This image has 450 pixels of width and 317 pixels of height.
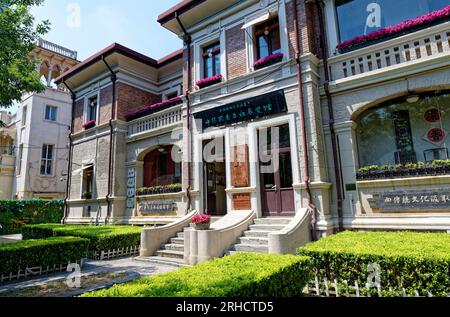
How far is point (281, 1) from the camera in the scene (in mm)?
10414

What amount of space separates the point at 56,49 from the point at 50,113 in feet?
19.2

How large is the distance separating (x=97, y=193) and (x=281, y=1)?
41.8 feet

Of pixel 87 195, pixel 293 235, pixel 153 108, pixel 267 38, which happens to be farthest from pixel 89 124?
pixel 293 235

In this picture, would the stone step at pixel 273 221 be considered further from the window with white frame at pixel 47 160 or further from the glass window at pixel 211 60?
the window with white frame at pixel 47 160

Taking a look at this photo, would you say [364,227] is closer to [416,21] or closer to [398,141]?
[398,141]

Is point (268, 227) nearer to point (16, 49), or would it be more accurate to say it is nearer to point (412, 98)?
point (412, 98)

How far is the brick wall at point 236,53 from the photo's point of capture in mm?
11109

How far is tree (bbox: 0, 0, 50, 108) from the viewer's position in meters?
8.45

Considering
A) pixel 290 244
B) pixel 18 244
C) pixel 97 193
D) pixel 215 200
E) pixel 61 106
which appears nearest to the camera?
pixel 290 244

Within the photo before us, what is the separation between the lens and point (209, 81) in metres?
11.8

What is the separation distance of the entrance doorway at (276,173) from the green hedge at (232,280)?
4.42 metres

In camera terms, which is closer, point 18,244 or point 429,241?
point 429,241

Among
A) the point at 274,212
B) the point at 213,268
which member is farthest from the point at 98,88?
the point at 213,268

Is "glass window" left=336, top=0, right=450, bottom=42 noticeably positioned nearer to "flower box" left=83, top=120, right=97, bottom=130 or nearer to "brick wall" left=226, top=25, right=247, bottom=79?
"brick wall" left=226, top=25, right=247, bottom=79
